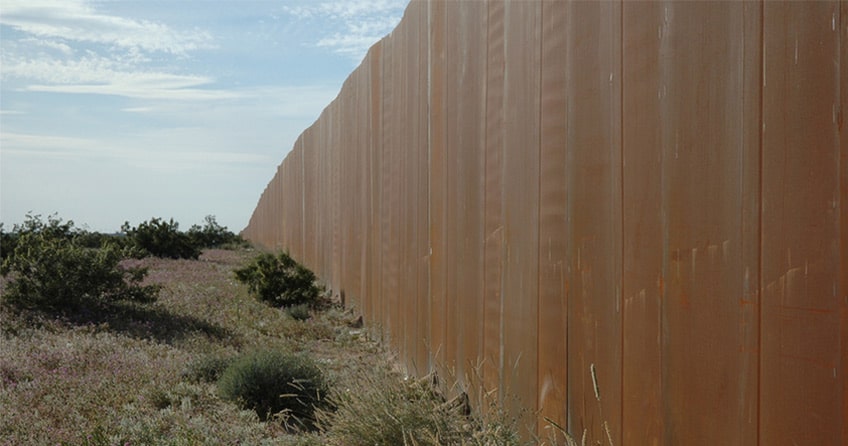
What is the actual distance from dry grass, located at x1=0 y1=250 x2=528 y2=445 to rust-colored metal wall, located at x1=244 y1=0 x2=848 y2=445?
53 centimetres

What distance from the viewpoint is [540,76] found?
332 cm

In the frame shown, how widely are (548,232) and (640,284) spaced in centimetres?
Result: 76

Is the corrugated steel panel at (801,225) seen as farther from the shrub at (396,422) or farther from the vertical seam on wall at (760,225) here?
the shrub at (396,422)

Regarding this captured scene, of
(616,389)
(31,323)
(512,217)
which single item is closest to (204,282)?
(31,323)

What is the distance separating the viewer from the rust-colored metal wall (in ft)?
6.01

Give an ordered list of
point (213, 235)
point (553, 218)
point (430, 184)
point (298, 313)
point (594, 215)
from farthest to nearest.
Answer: point (213, 235) → point (298, 313) → point (430, 184) → point (553, 218) → point (594, 215)

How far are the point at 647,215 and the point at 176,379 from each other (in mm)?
4056

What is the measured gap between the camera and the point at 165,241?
64.9ft

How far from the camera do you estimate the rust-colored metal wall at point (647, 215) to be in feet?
6.01

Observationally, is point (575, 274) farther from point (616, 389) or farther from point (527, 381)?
point (527, 381)

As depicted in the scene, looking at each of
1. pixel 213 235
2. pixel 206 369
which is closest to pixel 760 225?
pixel 206 369

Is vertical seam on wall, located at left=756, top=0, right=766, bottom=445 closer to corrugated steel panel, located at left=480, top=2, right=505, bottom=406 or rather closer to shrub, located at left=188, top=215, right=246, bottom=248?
corrugated steel panel, located at left=480, top=2, right=505, bottom=406

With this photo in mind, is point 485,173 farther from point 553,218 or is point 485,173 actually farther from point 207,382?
point 207,382

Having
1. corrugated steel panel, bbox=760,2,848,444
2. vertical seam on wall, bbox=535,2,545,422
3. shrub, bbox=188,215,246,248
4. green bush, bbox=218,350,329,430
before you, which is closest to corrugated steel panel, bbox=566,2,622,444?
vertical seam on wall, bbox=535,2,545,422
